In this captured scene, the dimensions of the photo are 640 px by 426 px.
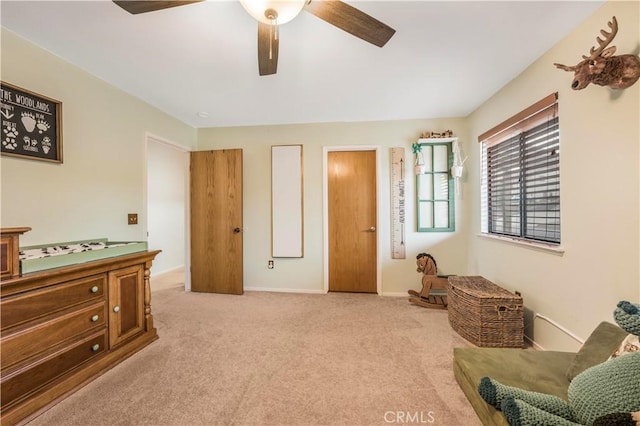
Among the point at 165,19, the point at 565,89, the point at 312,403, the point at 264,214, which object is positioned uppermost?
the point at 165,19

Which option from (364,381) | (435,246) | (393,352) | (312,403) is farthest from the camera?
(435,246)

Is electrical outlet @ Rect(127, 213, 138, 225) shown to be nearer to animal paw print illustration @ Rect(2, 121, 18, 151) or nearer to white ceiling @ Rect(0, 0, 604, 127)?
animal paw print illustration @ Rect(2, 121, 18, 151)

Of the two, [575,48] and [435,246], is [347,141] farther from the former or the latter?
[575,48]

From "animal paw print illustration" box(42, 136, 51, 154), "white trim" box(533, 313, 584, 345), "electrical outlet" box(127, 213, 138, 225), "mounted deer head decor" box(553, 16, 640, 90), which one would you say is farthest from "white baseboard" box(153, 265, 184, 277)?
"mounted deer head decor" box(553, 16, 640, 90)

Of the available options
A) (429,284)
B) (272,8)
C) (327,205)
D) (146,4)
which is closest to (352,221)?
(327,205)

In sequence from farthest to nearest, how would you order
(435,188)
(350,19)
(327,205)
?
(327,205) < (435,188) < (350,19)

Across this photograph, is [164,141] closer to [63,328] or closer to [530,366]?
[63,328]

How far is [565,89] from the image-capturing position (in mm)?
1715

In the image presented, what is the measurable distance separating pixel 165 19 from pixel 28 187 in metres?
1.54

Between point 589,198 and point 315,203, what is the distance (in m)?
2.59

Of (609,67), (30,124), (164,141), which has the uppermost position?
(164,141)

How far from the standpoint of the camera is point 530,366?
4.50 ft

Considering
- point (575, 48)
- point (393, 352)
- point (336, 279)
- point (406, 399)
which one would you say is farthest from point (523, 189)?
point (336, 279)

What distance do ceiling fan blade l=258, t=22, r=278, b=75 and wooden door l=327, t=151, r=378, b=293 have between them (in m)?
1.95
